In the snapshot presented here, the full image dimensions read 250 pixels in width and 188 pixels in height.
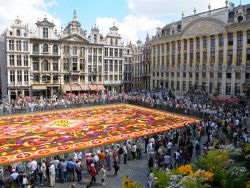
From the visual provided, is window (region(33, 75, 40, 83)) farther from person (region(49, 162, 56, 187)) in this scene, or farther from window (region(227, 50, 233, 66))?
person (region(49, 162, 56, 187))

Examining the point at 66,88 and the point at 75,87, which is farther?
the point at 75,87

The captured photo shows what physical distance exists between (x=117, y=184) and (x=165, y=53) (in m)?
45.3

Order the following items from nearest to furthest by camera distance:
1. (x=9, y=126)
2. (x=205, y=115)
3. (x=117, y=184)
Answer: (x=117, y=184), (x=9, y=126), (x=205, y=115)

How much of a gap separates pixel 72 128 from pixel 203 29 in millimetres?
32906

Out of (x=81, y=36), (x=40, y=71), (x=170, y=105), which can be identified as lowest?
(x=170, y=105)

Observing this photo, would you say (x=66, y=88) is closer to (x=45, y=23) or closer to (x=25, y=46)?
(x=25, y=46)

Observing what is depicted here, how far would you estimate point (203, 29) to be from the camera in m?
46.3

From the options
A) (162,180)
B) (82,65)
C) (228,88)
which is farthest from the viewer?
(82,65)

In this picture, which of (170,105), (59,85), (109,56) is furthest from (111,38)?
(170,105)


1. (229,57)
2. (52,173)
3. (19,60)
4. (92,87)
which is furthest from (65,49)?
(52,173)

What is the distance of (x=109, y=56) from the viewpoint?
186 feet

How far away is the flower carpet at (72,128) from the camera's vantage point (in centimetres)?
1900

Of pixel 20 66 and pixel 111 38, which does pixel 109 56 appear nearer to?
pixel 111 38

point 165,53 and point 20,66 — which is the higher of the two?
point 165,53
